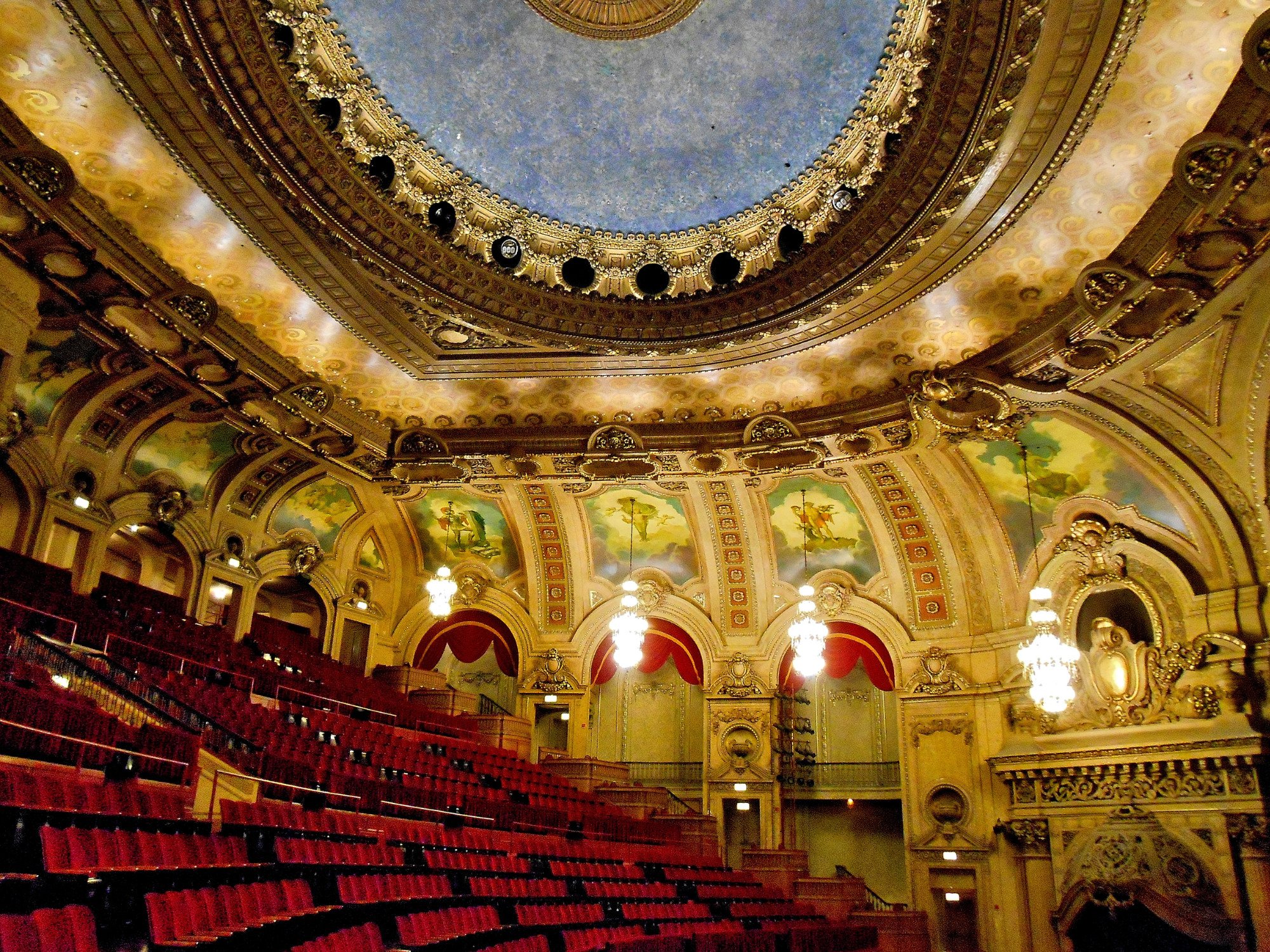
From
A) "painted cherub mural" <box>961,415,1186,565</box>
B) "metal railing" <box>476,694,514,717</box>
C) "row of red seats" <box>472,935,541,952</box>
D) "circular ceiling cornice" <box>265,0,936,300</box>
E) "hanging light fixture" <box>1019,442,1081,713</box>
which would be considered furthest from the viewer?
"metal railing" <box>476,694,514,717</box>

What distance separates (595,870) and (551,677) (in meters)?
4.97

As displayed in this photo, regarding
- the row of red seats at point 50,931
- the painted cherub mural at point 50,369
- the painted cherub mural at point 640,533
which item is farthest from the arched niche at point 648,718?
the row of red seats at point 50,931

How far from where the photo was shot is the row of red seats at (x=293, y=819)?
15.9ft

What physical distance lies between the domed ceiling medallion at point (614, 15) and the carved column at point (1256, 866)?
8.12m

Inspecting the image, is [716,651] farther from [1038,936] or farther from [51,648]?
[51,648]

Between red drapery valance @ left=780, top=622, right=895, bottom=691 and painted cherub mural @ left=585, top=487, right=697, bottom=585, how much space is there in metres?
1.71

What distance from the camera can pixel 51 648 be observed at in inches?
228

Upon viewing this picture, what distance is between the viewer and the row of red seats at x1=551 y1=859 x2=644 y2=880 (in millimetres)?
7133

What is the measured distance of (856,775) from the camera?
12844 mm

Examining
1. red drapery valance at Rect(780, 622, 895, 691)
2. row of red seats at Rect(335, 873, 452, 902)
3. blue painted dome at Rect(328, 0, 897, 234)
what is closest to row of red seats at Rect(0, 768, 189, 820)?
row of red seats at Rect(335, 873, 452, 902)

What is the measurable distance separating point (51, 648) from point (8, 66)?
137 inches

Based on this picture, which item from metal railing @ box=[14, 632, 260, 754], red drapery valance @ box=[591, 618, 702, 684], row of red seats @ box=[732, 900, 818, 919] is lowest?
row of red seats @ box=[732, 900, 818, 919]

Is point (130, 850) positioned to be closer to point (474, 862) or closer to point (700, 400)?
point (474, 862)

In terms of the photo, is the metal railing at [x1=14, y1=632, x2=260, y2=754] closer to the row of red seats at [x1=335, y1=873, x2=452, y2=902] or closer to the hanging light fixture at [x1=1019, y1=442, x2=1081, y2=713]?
the row of red seats at [x1=335, y1=873, x2=452, y2=902]
